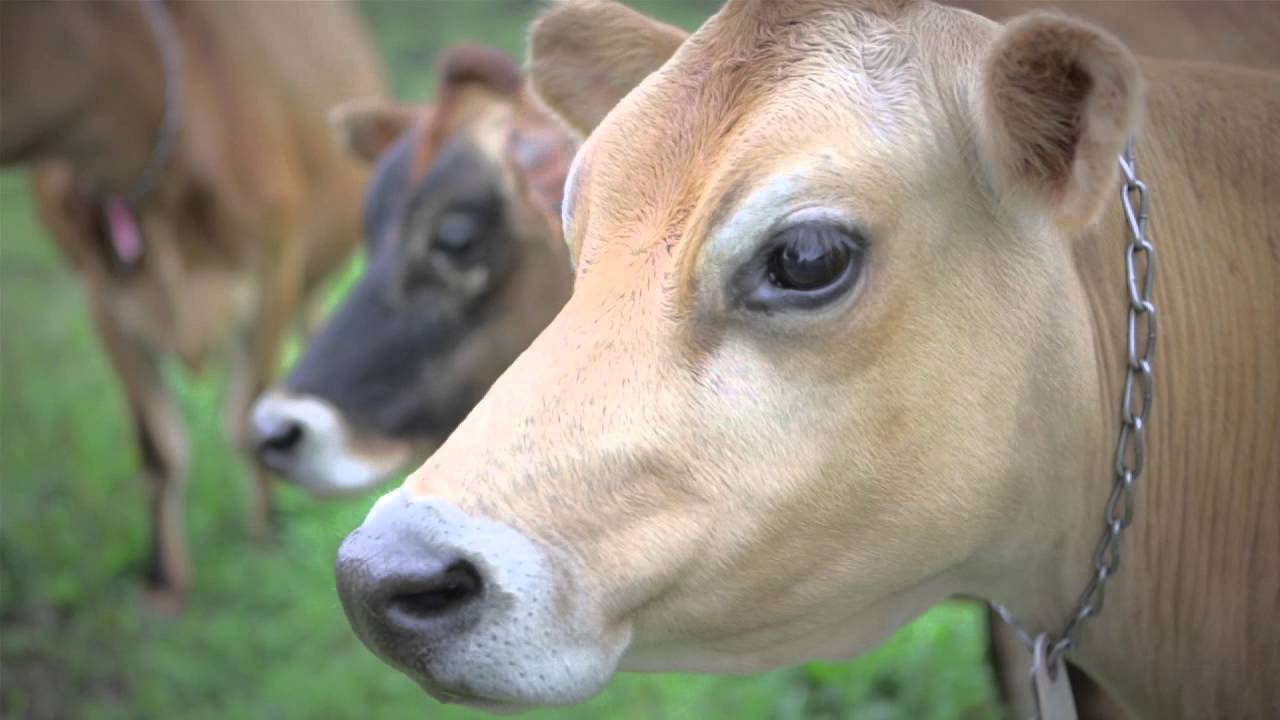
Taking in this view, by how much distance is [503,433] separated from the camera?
5.83ft

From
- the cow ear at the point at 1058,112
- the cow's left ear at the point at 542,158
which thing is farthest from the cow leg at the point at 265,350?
the cow ear at the point at 1058,112

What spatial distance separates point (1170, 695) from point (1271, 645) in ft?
0.64

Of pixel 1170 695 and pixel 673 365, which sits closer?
pixel 673 365

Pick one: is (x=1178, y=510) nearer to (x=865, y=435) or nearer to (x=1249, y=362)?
(x=1249, y=362)

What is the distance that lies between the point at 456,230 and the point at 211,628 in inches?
80.4

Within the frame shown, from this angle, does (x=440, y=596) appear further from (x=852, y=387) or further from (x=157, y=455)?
(x=157, y=455)

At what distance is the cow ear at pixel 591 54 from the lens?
7.81ft

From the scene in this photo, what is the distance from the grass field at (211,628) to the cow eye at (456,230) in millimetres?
970

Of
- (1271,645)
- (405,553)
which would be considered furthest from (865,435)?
(1271,645)

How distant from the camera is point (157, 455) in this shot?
5.38 m

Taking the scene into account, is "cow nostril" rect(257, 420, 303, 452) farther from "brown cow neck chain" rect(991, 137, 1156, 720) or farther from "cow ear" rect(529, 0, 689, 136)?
"brown cow neck chain" rect(991, 137, 1156, 720)

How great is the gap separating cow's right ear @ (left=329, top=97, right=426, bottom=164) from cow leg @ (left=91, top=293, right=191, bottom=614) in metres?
1.65

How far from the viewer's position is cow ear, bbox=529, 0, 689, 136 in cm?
238

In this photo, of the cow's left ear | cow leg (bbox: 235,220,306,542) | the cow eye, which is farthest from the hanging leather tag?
cow leg (bbox: 235,220,306,542)
